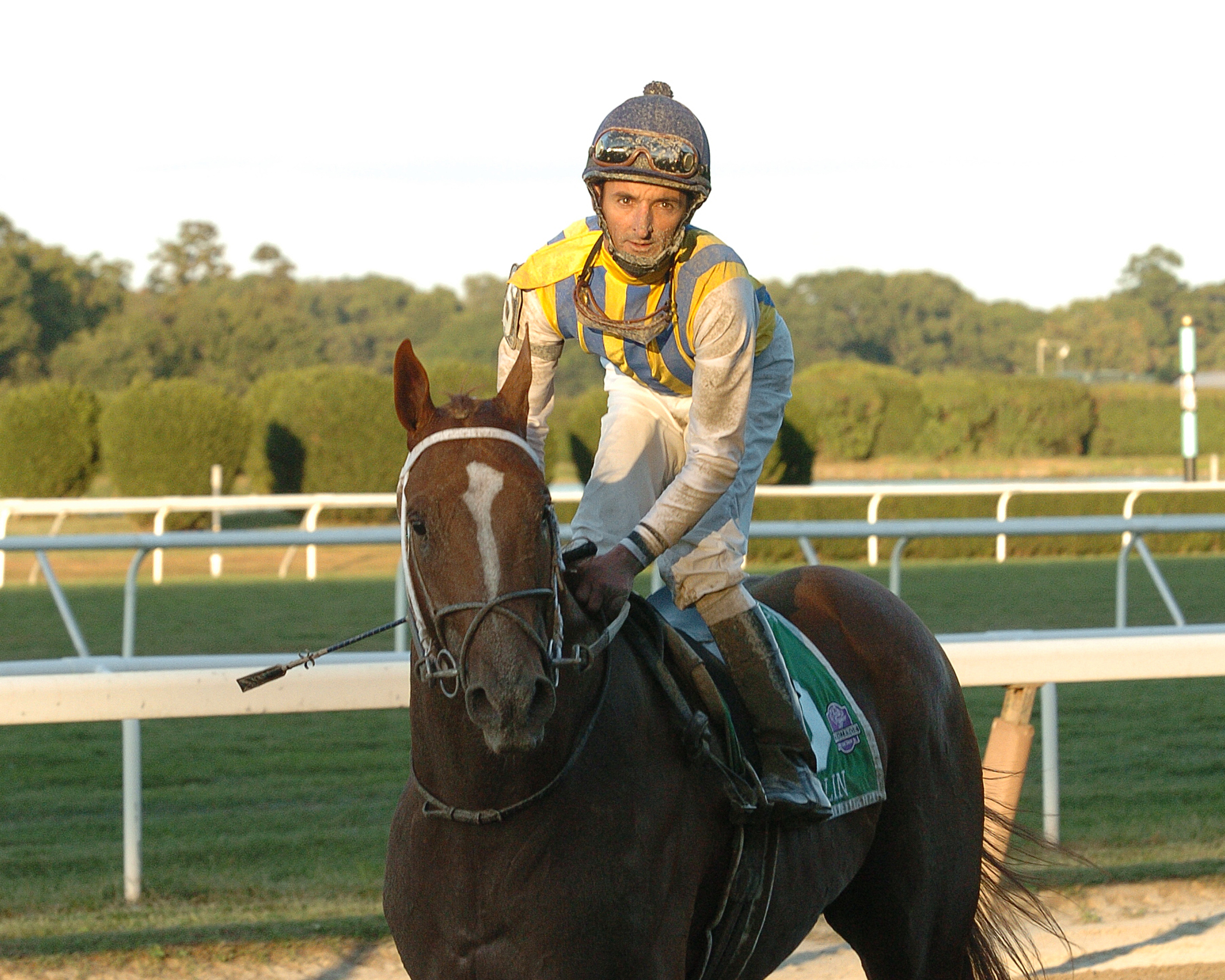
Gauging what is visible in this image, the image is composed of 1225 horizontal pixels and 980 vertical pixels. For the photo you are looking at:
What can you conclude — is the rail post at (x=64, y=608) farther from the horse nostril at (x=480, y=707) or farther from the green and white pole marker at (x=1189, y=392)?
the green and white pole marker at (x=1189, y=392)

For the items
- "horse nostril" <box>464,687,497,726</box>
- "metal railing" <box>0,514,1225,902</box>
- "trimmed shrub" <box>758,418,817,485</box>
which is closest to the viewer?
"horse nostril" <box>464,687,497,726</box>

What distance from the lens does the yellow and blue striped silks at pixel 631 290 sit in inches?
92.1

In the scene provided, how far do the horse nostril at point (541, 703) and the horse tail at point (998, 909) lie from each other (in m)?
1.55

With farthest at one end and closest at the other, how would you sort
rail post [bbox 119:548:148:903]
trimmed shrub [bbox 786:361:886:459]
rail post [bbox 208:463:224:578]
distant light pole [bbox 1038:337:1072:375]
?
distant light pole [bbox 1038:337:1072:375] → trimmed shrub [bbox 786:361:886:459] → rail post [bbox 208:463:224:578] → rail post [bbox 119:548:148:903]

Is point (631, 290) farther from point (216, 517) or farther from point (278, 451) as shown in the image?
point (278, 451)

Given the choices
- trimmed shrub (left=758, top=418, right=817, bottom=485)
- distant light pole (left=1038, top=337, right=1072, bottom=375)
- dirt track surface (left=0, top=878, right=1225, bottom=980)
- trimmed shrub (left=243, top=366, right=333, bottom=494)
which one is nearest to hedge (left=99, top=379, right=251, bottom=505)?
trimmed shrub (left=243, top=366, right=333, bottom=494)

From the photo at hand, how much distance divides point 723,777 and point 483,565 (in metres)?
0.65

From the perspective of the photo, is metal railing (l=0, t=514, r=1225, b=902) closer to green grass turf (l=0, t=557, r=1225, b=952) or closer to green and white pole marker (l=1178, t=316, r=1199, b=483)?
green grass turf (l=0, t=557, r=1225, b=952)

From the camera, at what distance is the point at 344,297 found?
96062 millimetres

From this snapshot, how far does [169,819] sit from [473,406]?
150 inches

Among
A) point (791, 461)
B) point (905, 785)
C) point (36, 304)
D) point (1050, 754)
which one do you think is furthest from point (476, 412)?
point (36, 304)

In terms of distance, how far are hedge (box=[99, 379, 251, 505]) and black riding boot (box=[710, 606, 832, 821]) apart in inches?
863

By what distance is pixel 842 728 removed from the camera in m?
2.68

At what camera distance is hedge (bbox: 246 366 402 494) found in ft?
78.6
